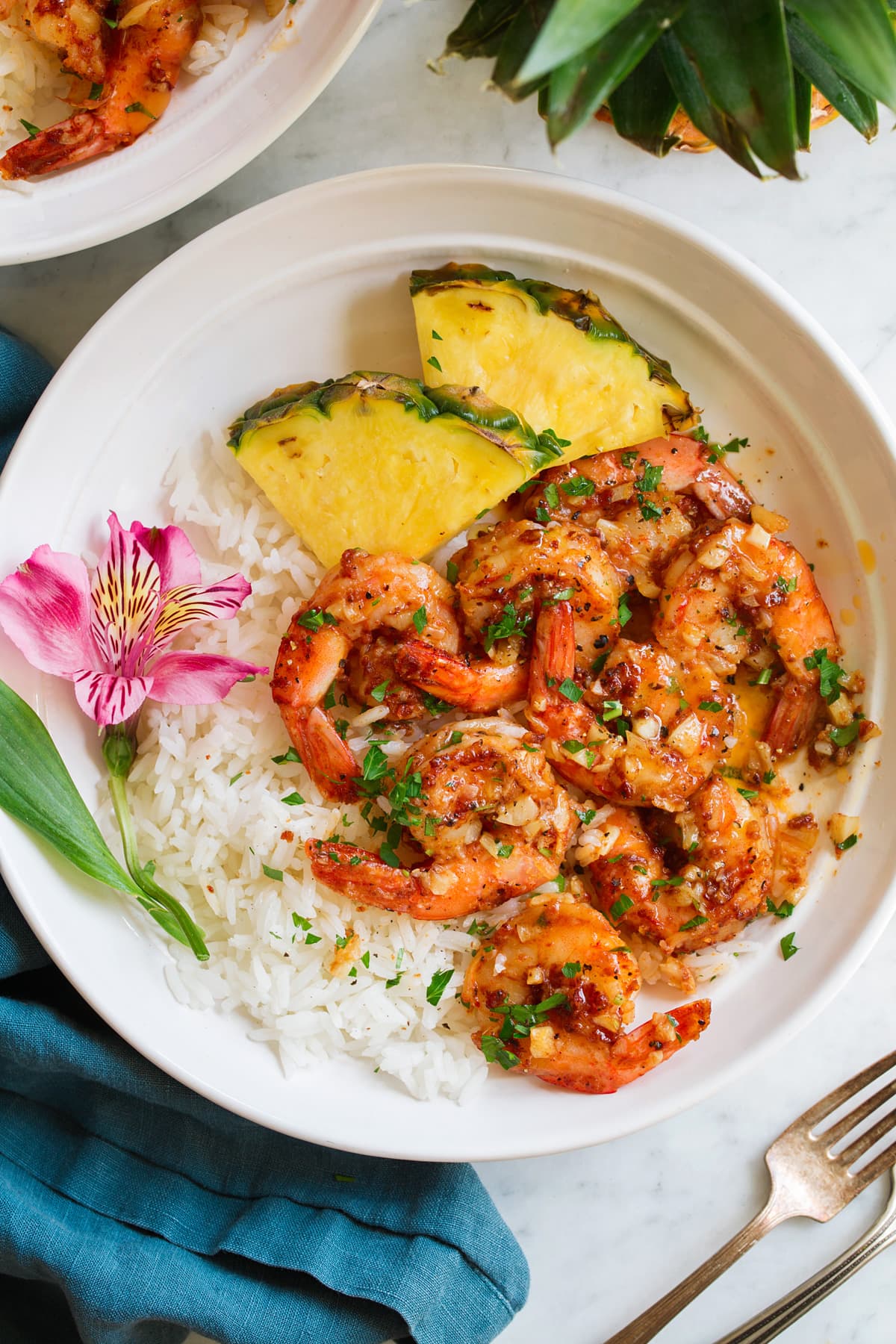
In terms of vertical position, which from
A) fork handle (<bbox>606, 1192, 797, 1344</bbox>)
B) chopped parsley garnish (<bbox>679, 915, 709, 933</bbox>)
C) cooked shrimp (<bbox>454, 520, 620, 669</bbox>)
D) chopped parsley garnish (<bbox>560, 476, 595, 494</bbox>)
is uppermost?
chopped parsley garnish (<bbox>560, 476, 595, 494</bbox>)

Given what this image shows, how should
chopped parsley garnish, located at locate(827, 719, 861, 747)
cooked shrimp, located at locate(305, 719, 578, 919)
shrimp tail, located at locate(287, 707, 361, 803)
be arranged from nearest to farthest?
1. cooked shrimp, located at locate(305, 719, 578, 919)
2. shrimp tail, located at locate(287, 707, 361, 803)
3. chopped parsley garnish, located at locate(827, 719, 861, 747)

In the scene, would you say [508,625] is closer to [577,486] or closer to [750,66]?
[577,486]

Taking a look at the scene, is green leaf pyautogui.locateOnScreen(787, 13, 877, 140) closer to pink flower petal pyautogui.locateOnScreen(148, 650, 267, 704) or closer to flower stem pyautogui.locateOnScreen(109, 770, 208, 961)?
pink flower petal pyautogui.locateOnScreen(148, 650, 267, 704)

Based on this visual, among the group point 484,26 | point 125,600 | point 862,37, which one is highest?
point 862,37

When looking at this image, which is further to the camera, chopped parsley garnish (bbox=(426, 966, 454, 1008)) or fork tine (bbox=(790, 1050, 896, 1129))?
fork tine (bbox=(790, 1050, 896, 1129))

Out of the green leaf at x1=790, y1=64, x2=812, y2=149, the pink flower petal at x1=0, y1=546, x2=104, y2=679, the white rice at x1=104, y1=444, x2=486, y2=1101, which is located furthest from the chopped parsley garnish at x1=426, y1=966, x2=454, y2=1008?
the green leaf at x1=790, y1=64, x2=812, y2=149

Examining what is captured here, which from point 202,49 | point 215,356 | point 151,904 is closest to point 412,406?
point 215,356

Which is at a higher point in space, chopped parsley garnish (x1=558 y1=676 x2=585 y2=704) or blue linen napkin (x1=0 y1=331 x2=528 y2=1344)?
chopped parsley garnish (x1=558 y1=676 x2=585 y2=704)

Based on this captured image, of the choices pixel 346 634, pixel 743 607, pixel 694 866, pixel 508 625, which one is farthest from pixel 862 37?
pixel 694 866

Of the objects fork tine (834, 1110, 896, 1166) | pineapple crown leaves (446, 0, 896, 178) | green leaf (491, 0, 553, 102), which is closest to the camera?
pineapple crown leaves (446, 0, 896, 178)
